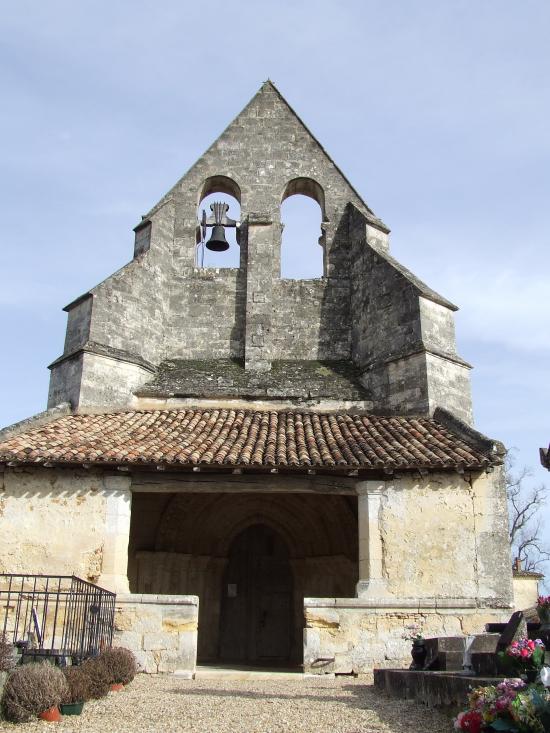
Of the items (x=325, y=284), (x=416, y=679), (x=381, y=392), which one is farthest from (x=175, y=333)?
(x=416, y=679)

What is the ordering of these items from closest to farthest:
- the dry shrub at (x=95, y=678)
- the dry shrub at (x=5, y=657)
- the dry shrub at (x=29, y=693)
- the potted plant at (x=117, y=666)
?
the dry shrub at (x=29, y=693)
the dry shrub at (x=5, y=657)
the dry shrub at (x=95, y=678)
the potted plant at (x=117, y=666)

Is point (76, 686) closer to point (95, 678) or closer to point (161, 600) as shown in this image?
point (95, 678)

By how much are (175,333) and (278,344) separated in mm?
2200

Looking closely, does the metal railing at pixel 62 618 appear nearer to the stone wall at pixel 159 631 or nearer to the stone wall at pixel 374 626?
the stone wall at pixel 159 631

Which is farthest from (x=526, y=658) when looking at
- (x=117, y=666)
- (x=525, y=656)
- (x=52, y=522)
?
(x=52, y=522)

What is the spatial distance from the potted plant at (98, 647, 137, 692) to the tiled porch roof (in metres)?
3.10

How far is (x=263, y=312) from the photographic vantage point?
50.4ft

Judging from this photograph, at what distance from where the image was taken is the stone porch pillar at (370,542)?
34.8 ft

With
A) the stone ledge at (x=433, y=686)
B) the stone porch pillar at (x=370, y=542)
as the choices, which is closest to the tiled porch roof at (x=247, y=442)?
the stone porch pillar at (x=370, y=542)

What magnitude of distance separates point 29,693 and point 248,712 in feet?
6.18

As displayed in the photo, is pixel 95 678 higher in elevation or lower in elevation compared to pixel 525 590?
lower

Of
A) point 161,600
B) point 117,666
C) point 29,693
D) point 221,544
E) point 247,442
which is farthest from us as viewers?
point 221,544

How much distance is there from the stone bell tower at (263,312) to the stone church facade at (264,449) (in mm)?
43

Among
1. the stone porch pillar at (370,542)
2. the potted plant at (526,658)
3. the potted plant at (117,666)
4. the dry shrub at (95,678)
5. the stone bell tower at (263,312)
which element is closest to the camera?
the potted plant at (526,658)
